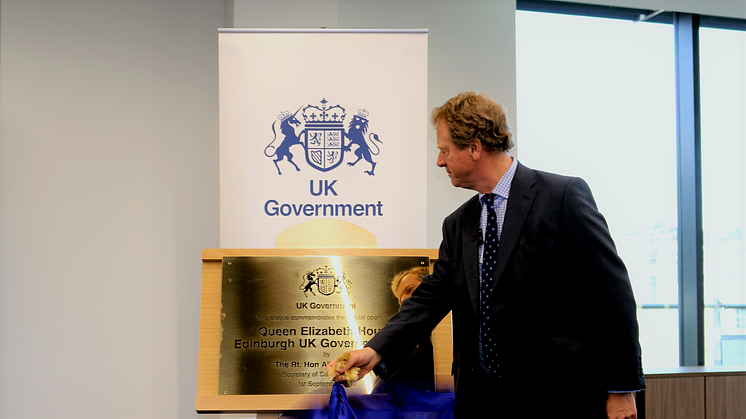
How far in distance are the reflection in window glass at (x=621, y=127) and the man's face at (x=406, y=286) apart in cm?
178

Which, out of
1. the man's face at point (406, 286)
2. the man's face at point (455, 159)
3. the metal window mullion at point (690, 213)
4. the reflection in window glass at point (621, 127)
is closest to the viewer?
the man's face at point (455, 159)

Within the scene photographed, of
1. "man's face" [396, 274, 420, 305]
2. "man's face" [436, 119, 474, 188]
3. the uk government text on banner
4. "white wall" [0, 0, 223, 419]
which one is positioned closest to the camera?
"man's face" [436, 119, 474, 188]

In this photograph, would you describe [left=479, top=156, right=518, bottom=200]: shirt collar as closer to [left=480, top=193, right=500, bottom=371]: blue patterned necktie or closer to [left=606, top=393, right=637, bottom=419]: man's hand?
[left=480, top=193, right=500, bottom=371]: blue patterned necktie

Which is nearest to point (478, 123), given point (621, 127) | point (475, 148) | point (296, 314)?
point (475, 148)

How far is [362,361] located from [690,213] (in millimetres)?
2919

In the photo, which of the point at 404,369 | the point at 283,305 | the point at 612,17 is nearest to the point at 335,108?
the point at 283,305

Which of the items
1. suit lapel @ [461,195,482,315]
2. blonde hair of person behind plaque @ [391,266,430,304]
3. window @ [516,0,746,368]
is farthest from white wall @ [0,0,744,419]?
suit lapel @ [461,195,482,315]

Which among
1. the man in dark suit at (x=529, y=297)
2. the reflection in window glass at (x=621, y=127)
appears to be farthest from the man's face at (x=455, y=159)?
the reflection in window glass at (x=621, y=127)

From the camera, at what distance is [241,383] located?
170cm

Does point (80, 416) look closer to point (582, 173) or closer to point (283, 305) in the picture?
point (283, 305)

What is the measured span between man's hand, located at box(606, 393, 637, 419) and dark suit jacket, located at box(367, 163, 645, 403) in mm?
36

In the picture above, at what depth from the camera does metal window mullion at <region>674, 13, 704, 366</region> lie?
3.48 m

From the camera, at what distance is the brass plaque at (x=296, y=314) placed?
172 centimetres

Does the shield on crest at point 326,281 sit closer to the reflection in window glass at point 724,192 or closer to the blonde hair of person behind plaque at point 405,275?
the blonde hair of person behind plaque at point 405,275
